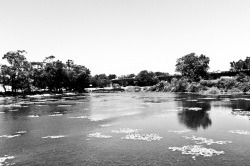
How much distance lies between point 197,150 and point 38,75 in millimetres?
118561

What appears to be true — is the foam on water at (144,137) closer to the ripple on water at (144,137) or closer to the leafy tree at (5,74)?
the ripple on water at (144,137)

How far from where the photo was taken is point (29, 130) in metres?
28.4

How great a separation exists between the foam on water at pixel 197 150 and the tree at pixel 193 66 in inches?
6072

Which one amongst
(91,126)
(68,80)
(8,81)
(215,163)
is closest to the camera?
(215,163)

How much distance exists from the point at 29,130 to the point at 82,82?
468ft

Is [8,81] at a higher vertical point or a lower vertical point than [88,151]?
higher

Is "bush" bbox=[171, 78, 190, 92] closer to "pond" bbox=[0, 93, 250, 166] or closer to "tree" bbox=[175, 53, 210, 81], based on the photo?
"tree" bbox=[175, 53, 210, 81]

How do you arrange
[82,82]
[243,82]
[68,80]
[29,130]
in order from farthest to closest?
1. [82,82]
2. [68,80]
3. [243,82]
4. [29,130]

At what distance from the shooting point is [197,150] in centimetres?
1888

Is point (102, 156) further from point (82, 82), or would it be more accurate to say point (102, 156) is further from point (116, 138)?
point (82, 82)

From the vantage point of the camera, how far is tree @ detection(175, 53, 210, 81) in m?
169

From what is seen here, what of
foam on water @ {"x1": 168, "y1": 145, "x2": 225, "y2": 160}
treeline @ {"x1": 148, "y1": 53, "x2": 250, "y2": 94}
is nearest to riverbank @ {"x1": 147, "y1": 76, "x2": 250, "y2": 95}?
treeline @ {"x1": 148, "y1": 53, "x2": 250, "y2": 94}

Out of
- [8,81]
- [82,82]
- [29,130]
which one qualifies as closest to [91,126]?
[29,130]

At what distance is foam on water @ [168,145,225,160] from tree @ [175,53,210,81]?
6072 inches
